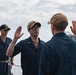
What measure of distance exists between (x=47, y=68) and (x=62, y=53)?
0.30 meters

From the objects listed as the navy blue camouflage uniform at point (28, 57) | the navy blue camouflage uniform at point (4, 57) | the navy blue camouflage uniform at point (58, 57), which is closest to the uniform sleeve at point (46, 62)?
the navy blue camouflage uniform at point (58, 57)

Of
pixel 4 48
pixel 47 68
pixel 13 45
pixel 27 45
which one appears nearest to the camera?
pixel 47 68

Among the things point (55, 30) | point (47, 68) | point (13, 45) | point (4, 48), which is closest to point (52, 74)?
point (47, 68)

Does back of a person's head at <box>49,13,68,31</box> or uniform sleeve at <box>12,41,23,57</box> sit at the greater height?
back of a person's head at <box>49,13,68,31</box>

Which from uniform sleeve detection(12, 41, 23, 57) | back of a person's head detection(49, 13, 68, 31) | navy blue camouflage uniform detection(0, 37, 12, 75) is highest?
back of a person's head detection(49, 13, 68, 31)

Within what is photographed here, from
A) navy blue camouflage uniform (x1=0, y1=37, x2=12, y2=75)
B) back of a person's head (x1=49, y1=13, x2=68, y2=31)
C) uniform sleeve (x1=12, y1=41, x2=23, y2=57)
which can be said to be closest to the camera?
back of a person's head (x1=49, y1=13, x2=68, y2=31)

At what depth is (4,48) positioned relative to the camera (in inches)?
396

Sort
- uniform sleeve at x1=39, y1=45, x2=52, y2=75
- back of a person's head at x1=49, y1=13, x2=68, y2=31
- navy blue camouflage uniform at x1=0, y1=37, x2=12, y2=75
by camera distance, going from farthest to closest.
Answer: navy blue camouflage uniform at x1=0, y1=37, x2=12, y2=75
back of a person's head at x1=49, y1=13, x2=68, y2=31
uniform sleeve at x1=39, y1=45, x2=52, y2=75

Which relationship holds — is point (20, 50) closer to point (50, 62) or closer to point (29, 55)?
point (29, 55)

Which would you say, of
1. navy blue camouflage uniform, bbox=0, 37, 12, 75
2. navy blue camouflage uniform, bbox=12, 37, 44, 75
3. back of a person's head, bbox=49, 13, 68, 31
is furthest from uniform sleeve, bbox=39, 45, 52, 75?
navy blue camouflage uniform, bbox=0, 37, 12, 75

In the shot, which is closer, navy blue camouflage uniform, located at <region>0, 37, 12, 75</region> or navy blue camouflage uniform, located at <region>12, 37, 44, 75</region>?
navy blue camouflage uniform, located at <region>12, 37, 44, 75</region>

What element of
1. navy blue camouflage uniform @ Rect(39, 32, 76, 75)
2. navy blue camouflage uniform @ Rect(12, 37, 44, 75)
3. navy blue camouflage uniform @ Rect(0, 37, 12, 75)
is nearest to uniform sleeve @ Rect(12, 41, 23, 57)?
navy blue camouflage uniform @ Rect(12, 37, 44, 75)

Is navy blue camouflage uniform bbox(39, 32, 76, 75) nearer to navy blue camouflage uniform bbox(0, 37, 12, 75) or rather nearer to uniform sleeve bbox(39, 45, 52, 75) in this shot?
uniform sleeve bbox(39, 45, 52, 75)

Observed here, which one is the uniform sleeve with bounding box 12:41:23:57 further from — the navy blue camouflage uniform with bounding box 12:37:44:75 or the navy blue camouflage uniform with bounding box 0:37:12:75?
the navy blue camouflage uniform with bounding box 0:37:12:75
